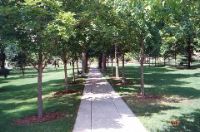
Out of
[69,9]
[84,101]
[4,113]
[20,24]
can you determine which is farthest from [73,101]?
[20,24]

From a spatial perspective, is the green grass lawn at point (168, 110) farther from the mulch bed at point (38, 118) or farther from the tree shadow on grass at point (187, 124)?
the mulch bed at point (38, 118)

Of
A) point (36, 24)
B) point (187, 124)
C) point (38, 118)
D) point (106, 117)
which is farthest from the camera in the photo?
point (38, 118)

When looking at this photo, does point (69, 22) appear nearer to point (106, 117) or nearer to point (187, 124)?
point (106, 117)

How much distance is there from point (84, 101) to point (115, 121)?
230 inches

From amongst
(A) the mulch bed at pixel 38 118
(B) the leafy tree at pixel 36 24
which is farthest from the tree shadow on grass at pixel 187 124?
(B) the leafy tree at pixel 36 24

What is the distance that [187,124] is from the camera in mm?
12961

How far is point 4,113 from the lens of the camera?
698 inches

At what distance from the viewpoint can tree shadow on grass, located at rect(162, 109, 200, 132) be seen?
481 inches

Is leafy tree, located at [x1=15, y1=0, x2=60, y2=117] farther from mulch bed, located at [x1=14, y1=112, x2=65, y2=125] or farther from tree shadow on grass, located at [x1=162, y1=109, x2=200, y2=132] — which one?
tree shadow on grass, located at [x1=162, y1=109, x2=200, y2=132]

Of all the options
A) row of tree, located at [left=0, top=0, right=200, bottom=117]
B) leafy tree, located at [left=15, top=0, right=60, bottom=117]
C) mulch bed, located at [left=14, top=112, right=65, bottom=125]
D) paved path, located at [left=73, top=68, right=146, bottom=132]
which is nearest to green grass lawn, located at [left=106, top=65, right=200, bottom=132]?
paved path, located at [left=73, top=68, right=146, bottom=132]

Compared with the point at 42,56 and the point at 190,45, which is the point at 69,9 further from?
the point at 190,45

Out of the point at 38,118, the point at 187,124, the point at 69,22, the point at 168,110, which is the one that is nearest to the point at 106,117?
the point at 38,118

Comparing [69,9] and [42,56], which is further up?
[69,9]

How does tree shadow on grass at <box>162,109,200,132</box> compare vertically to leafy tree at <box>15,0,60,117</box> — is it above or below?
below
